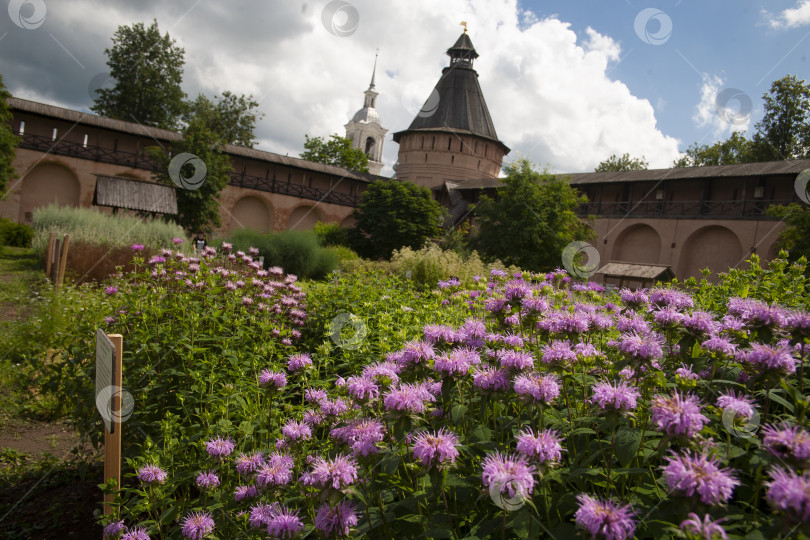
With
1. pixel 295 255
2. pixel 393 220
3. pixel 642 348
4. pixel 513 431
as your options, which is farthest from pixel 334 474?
pixel 393 220

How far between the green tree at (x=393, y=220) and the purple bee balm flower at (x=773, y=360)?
22.7 m

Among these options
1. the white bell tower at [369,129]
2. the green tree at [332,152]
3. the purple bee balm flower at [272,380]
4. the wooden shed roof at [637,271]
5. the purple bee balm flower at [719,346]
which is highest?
the white bell tower at [369,129]

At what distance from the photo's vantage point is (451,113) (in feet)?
118

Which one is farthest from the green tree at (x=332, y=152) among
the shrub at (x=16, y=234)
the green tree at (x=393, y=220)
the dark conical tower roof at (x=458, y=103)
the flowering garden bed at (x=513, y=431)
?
the flowering garden bed at (x=513, y=431)

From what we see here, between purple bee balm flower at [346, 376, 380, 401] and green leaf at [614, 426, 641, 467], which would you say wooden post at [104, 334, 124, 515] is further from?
green leaf at [614, 426, 641, 467]

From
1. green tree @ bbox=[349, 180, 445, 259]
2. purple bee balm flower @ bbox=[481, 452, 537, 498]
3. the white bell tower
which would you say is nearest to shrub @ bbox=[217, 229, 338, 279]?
green tree @ bbox=[349, 180, 445, 259]

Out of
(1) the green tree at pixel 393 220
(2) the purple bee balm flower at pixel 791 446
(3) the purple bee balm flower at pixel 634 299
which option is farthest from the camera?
(1) the green tree at pixel 393 220

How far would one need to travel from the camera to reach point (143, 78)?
31.6 meters

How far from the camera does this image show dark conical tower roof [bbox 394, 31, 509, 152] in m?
35.8

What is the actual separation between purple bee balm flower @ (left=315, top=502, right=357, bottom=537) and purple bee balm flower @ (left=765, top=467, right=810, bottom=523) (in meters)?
0.97

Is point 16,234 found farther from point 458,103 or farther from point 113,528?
point 458,103

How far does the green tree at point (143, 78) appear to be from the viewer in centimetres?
3139

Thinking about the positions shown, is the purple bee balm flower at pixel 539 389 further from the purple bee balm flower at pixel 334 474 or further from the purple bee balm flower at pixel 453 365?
the purple bee balm flower at pixel 334 474

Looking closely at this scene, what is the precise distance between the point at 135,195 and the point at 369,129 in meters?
42.7
